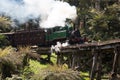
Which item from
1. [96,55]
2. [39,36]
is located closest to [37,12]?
[39,36]

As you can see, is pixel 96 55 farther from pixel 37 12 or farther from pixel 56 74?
pixel 37 12

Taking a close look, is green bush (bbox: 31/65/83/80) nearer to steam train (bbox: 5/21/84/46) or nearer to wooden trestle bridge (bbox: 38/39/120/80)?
wooden trestle bridge (bbox: 38/39/120/80)

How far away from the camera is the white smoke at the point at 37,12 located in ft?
116

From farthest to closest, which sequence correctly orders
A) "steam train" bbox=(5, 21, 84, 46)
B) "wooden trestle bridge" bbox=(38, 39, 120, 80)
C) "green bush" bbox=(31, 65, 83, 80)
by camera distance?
"steam train" bbox=(5, 21, 84, 46), "wooden trestle bridge" bbox=(38, 39, 120, 80), "green bush" bbox=(31, 65, 83, 80)

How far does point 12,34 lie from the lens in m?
30.5

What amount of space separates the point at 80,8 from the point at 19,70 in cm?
1975

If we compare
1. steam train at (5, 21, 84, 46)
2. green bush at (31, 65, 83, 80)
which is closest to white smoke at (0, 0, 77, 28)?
steam train at (5, 21, 84, 46)

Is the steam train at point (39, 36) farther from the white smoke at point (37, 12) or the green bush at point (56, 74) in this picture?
the green bush at point (56, 74)

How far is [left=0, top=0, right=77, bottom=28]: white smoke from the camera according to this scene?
35.5 meters

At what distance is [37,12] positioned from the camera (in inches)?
1452

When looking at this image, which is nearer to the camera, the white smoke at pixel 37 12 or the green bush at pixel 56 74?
the green bush at pixel 56 74

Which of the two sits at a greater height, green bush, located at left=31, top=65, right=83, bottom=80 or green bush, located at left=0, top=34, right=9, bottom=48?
green bush, located at left=0, top=34, right=9, bottom=48

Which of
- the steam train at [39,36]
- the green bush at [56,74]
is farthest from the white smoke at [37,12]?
the green bush at [56,74]

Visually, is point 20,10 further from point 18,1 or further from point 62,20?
point 62,20
